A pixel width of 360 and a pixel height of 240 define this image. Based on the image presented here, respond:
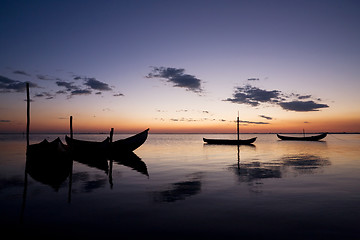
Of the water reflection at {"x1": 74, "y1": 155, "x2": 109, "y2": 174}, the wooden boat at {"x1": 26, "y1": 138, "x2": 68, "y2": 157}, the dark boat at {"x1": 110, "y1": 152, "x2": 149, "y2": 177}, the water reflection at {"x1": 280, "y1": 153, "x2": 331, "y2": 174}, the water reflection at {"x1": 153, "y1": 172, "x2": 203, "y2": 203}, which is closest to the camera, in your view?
the water reflection at {"x1": 153, "y1": 172, "x2": 203, "y2": 203}

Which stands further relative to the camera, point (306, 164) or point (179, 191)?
point (306, 164)

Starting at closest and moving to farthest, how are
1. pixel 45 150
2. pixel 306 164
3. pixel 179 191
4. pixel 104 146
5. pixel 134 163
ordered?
pixel 179 191, pixel 306 164, pixel 45 150, pixel 134 163, pixel 104 146

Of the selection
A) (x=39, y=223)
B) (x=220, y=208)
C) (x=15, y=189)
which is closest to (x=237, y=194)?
(x=220, y=208)

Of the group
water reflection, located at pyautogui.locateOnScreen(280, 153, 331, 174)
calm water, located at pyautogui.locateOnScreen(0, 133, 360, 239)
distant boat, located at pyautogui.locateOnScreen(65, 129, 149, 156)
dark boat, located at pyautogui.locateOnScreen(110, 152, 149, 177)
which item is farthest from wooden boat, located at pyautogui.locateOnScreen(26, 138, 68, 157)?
water reflection, located at pyautogui.locateOnScreen(280, 153, 331, 174)

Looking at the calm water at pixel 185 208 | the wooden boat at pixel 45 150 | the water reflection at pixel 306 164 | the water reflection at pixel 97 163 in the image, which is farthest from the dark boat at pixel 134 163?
the water reflection at pixel 306 164

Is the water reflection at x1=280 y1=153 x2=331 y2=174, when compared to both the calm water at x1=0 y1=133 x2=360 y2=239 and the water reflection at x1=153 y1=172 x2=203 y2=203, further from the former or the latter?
the water reflection at x1=153 y1=172 x2=203 y2=203

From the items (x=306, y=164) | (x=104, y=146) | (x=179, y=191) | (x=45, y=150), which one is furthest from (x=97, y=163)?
(x=306, y=164)

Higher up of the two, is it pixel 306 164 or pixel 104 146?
pixel 104 146

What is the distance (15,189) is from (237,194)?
1106 centimetres

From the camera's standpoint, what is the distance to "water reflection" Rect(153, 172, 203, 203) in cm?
992

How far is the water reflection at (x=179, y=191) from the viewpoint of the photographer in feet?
32.5

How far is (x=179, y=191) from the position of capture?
11.2 meters

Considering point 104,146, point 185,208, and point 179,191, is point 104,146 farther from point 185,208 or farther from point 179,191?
point 185,208

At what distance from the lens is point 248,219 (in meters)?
7.36
